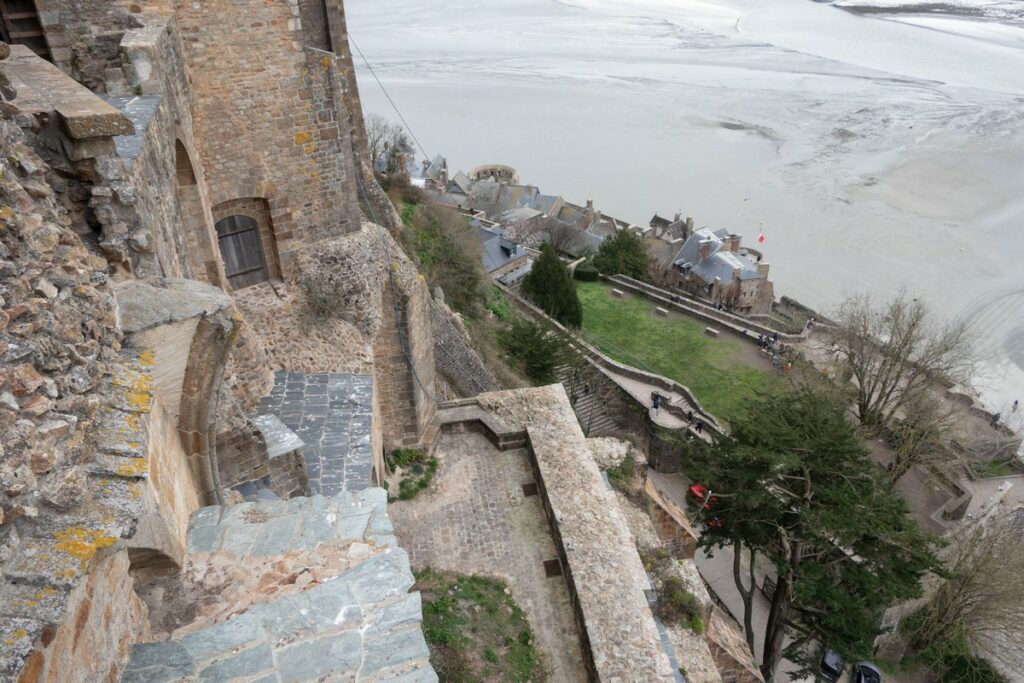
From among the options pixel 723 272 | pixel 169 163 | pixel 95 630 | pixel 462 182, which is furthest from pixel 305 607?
pixel 462 182

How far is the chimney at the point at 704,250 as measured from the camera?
120 ft

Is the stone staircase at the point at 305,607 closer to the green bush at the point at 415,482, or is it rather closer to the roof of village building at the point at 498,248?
the green bush at the point at 415,482

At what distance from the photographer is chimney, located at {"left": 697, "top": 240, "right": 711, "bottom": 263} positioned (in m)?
36.6

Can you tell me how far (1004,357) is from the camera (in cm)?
2917

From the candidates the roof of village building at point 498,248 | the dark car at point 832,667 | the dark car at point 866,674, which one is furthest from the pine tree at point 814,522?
the roof of village building at point 498,248

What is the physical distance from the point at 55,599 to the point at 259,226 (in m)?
8.35

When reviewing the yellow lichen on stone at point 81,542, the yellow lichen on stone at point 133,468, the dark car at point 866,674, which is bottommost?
the dark car at point 866,674

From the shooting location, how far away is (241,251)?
10.1 metres

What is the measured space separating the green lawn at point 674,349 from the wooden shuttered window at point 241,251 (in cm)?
1981

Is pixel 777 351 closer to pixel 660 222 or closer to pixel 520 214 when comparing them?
pixel 660 222

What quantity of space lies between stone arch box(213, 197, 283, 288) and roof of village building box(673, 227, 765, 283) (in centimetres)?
2877

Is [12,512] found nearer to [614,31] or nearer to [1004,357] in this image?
[1004,357]

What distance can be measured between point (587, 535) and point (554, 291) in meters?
20.4

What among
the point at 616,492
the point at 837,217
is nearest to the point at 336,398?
the point at 616,492
